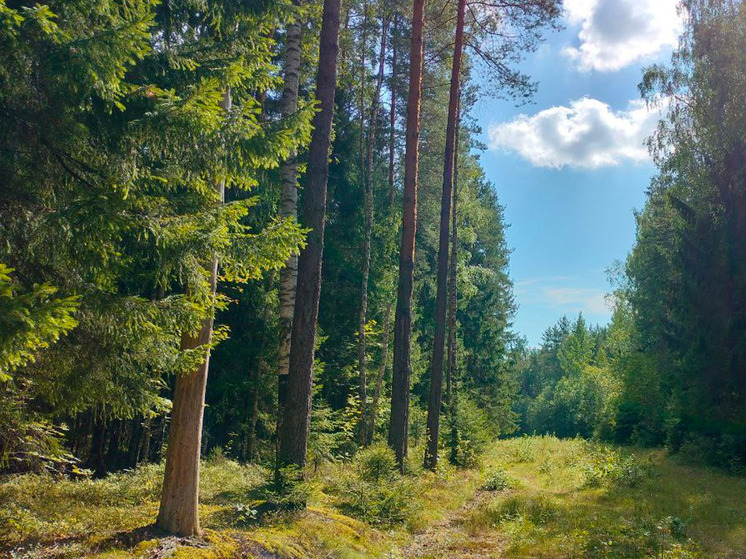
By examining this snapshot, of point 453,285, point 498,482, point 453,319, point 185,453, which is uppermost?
point 453,285

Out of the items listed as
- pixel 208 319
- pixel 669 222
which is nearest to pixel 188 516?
pixel 208 319

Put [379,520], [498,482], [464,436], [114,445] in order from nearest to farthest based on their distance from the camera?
[379,520], [498,482], [114,445], [464,436]

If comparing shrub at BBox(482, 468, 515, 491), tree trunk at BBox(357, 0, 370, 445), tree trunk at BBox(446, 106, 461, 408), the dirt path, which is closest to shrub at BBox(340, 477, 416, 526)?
the dirt path

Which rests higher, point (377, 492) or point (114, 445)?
point (377, 492)

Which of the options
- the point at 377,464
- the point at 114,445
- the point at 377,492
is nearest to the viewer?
the point at 377,492

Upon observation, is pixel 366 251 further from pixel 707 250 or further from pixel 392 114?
pixel 707 250

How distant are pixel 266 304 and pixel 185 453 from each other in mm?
9669

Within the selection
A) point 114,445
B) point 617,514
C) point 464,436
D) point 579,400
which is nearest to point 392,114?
point 464,436

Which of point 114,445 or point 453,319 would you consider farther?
point 453,319

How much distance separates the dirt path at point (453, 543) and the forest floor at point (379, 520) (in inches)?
1.1

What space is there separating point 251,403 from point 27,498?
10017 mm

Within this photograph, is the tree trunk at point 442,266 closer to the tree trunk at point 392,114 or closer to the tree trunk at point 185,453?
the tree trunk at point 392,114

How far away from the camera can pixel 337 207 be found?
858 inches

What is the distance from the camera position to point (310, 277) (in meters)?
8.78
